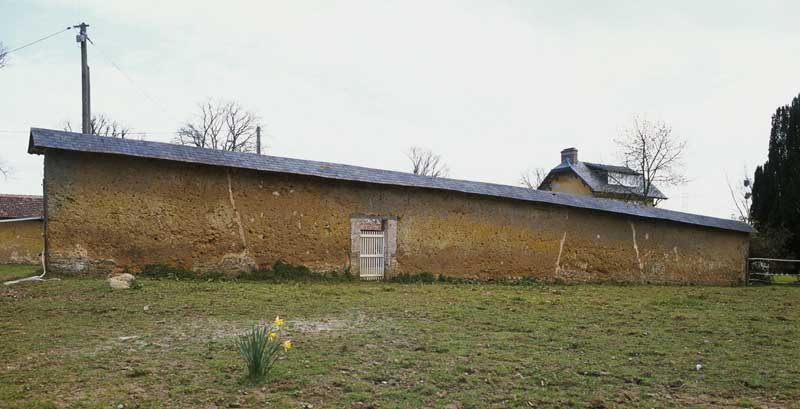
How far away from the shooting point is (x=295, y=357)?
5.29m

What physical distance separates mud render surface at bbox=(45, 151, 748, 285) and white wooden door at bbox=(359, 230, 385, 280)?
12.7 inches

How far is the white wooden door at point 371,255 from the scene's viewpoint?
13.8m

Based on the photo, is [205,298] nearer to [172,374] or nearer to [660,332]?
[172,374]

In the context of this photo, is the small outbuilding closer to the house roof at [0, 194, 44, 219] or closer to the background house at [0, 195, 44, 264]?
the background house at [0, 195, 44, 264]

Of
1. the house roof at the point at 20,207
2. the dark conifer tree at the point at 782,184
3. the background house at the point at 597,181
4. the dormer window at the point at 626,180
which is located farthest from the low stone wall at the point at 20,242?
the dark conifer tree at the point at 782,184

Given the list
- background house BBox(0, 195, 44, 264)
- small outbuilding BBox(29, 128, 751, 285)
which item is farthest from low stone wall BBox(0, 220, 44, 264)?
small outbuilding BBox(29, 128, 751, 285)

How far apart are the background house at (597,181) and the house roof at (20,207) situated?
92.4 feet

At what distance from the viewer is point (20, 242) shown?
75.2ft

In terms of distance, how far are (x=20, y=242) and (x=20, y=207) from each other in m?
5.64

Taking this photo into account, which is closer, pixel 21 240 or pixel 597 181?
pixel 21 240

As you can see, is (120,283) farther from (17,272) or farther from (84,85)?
(84,85)

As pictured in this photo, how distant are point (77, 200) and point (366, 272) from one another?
6496 mm

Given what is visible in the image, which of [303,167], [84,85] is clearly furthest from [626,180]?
[84,85]

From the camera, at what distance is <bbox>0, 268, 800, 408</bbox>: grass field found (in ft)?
13.8
